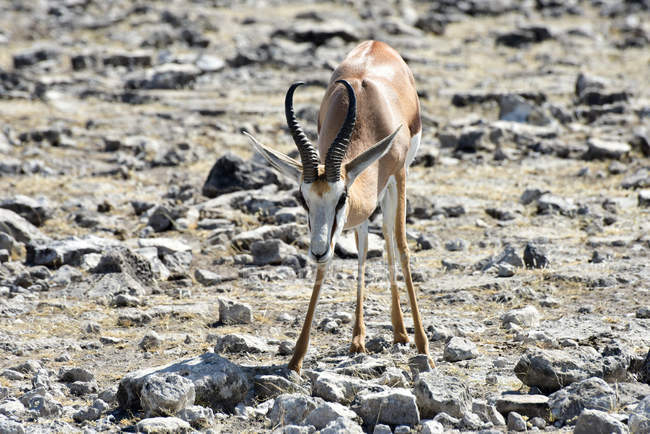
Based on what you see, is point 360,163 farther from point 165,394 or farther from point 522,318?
point 522,318

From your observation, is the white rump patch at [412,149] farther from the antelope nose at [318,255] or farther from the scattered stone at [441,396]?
the scattered stone at [441,396]

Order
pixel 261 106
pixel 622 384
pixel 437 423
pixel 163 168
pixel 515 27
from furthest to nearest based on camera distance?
pixel 515 27
pixel 261 106
pixel 163 168
pixel 622 384
pixel 437 423

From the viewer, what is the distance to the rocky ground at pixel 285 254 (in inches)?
201

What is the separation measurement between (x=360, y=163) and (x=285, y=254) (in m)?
3.48

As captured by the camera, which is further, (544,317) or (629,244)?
(629,244)

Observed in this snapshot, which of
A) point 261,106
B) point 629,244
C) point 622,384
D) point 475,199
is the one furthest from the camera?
point 261,106

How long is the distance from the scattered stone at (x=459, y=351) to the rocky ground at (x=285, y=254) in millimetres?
29

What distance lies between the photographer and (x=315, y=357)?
6238mm

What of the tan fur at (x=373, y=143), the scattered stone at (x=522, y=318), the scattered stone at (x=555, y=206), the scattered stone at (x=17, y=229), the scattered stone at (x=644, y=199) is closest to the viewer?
the tan fur at (x=373, y=143)

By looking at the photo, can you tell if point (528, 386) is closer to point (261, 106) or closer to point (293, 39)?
point (261, 106)

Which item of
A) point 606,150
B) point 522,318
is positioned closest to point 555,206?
point 606,150

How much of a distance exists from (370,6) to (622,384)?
25.9 meters

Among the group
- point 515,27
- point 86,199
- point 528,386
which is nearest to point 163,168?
point 86,199

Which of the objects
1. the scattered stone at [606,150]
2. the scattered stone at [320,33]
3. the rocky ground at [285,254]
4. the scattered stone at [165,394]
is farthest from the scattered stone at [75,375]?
the scattered stone at [320,33]
